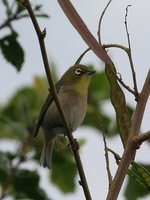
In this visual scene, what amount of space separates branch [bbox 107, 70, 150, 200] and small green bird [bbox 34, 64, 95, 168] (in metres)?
2.77

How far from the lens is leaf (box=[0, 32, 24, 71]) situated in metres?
4.13

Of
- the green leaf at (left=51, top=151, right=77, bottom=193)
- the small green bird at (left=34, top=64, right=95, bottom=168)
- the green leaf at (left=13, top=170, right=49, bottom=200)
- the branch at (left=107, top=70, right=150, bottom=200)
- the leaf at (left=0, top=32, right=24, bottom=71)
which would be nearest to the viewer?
the branch at (left=107, top=70, right=150, bottom=200)

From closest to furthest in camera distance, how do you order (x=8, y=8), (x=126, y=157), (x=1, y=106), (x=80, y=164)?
1. (x=126, y=157)
2. (x=80, y=164)
3. (x=8, y=8)
4. (x=1, y=106)

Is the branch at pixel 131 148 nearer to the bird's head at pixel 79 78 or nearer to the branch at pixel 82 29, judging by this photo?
the branch at pixel 82 29

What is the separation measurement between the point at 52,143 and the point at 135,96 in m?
3.47

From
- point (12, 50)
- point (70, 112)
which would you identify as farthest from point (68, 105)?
point (12, 50)

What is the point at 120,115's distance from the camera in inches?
110

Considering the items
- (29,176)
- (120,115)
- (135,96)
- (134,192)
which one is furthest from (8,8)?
(135,96)

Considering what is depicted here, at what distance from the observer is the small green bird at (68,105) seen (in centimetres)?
558

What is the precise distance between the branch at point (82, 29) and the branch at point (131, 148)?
0.17 meters

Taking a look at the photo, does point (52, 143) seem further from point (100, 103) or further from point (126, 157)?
point (126, 157)

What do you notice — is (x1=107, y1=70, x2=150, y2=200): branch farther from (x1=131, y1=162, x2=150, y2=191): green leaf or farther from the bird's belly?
the bird's belly

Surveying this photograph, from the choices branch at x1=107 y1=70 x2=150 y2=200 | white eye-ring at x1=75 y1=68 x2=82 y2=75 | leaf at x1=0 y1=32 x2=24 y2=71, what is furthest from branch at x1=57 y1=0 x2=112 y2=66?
white eye-ring at x1=75 y1=68 x2=82 y2=75

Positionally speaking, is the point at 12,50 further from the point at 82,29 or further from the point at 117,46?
the point at 82,29
